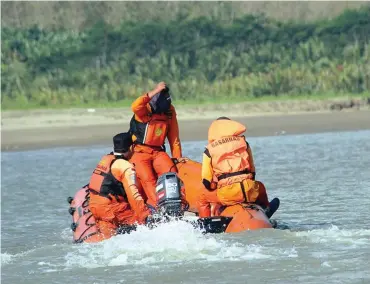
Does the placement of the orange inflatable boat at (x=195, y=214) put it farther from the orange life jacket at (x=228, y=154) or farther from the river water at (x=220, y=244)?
the orange life jacket at (x=228, y=154)

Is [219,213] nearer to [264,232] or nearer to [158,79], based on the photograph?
[264,232]

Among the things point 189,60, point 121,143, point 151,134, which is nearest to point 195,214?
point 121,143

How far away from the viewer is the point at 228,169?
10672 millimetres

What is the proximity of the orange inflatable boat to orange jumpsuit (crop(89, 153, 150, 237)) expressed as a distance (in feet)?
0.66

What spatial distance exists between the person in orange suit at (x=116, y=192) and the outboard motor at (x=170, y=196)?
37cm

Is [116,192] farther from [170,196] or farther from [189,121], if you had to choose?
[189,121]

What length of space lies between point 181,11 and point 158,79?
591cm

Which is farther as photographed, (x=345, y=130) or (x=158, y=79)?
(x=158, y=79)

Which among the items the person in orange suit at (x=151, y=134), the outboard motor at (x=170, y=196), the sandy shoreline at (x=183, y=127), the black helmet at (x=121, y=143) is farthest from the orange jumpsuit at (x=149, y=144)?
the sandy shoreline at (x=183, y=127)

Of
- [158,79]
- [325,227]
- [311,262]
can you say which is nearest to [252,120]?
[158,79]

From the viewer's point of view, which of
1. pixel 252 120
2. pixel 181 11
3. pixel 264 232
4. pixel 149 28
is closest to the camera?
pixel 264 232

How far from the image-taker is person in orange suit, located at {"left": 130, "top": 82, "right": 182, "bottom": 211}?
11836 millimetres

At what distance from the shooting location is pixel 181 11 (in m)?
35.1

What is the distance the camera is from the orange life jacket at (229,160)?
10656mm
